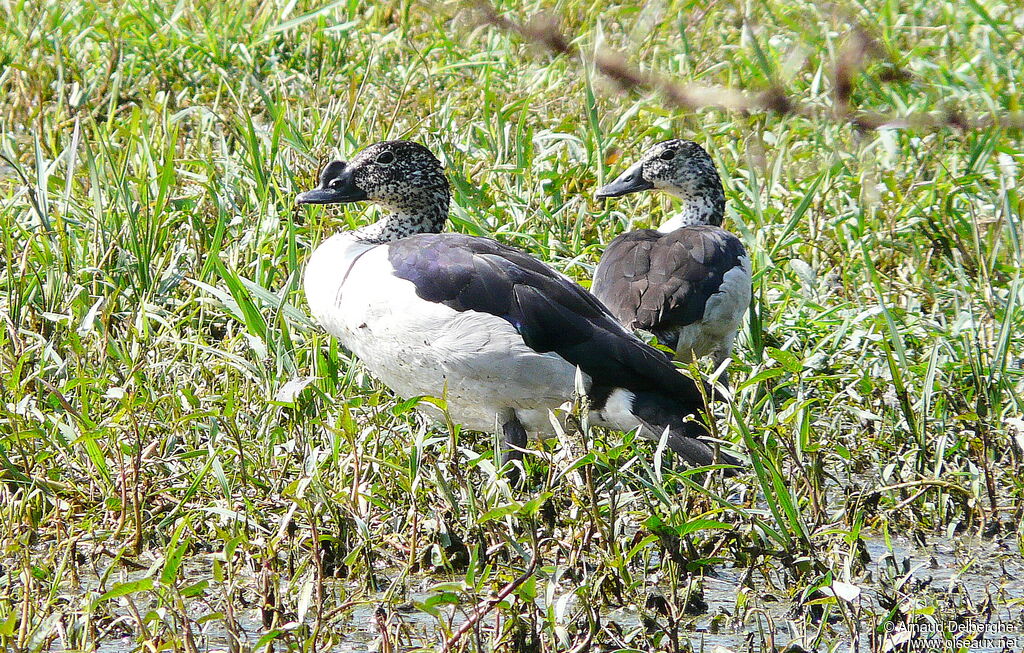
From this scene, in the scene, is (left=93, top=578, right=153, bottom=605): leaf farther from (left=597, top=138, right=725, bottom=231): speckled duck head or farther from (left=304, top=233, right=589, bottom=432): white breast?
(left=597, top=138, right=725, bottom=231): speckled duck head

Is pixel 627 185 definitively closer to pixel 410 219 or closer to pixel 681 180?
pixel 681 180

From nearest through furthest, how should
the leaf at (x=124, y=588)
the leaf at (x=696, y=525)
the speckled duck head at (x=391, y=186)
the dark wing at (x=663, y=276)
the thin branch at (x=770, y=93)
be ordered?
the thin branch at (x=770, y=93)
the leaf at (x=124, y=588)
the leaf at (x=696, y=525)
the dark wing at (x=663, y=276)
the speckled duck head at (x=391, y=186)

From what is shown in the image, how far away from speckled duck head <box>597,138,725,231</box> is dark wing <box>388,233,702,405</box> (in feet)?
5.43

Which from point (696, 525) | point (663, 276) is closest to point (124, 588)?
point (696, 525)

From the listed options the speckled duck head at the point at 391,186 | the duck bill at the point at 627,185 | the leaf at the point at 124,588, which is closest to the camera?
the leaf at the point at 124,588

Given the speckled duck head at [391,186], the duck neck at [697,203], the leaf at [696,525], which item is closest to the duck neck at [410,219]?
the speckled duck head at [391,186]

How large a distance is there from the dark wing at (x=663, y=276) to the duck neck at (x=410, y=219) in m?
0.63

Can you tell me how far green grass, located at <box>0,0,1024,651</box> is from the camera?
10.4ft

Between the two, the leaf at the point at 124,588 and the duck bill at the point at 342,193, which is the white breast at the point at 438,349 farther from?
the leaf at the point at 124,588

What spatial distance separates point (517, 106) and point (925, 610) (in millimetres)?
3776

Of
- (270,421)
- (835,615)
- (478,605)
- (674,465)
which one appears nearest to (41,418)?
(270,421)

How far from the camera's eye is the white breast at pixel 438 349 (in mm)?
3943

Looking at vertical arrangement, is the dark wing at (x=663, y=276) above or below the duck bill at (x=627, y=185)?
above

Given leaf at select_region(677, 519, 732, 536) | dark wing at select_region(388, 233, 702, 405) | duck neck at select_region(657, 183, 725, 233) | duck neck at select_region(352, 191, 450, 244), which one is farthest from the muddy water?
duck neck at select_region(657, 183, 725, 233)
